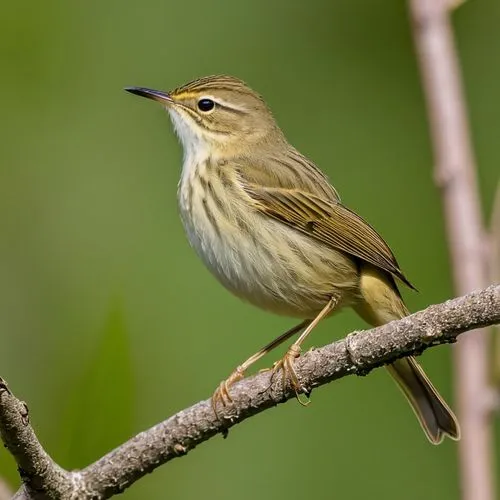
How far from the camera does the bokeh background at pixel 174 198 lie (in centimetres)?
557

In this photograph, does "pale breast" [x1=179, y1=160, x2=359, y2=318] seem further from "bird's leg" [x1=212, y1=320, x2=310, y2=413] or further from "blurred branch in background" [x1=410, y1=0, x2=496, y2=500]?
"blurred branch in background" [x1=410, y1=0, x2=496, y2=500]

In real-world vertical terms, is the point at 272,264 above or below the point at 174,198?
below

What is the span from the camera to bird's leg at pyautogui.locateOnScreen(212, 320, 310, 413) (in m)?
3.65

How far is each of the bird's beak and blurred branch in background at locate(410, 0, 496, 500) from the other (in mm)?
1467

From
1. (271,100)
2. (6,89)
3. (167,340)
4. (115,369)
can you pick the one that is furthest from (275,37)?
(115,369)

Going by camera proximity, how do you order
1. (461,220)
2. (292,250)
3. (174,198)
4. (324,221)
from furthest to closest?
(174,198)
(324,221)
(292,250)
(461,220)

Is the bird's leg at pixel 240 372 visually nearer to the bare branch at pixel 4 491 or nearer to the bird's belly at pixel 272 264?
the bird's belly at pixel 272 264

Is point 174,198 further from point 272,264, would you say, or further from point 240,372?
point 240,372

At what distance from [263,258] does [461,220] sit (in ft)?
2.99

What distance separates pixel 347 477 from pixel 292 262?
4.41ft

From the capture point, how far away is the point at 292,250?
4715 millimetres

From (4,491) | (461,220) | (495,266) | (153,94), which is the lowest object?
(4,491)

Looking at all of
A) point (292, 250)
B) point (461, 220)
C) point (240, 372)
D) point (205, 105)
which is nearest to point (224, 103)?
point (205, 105)

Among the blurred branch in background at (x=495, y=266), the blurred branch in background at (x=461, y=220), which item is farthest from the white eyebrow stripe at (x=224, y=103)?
the blurred branch in background at (x=495, y=266)
